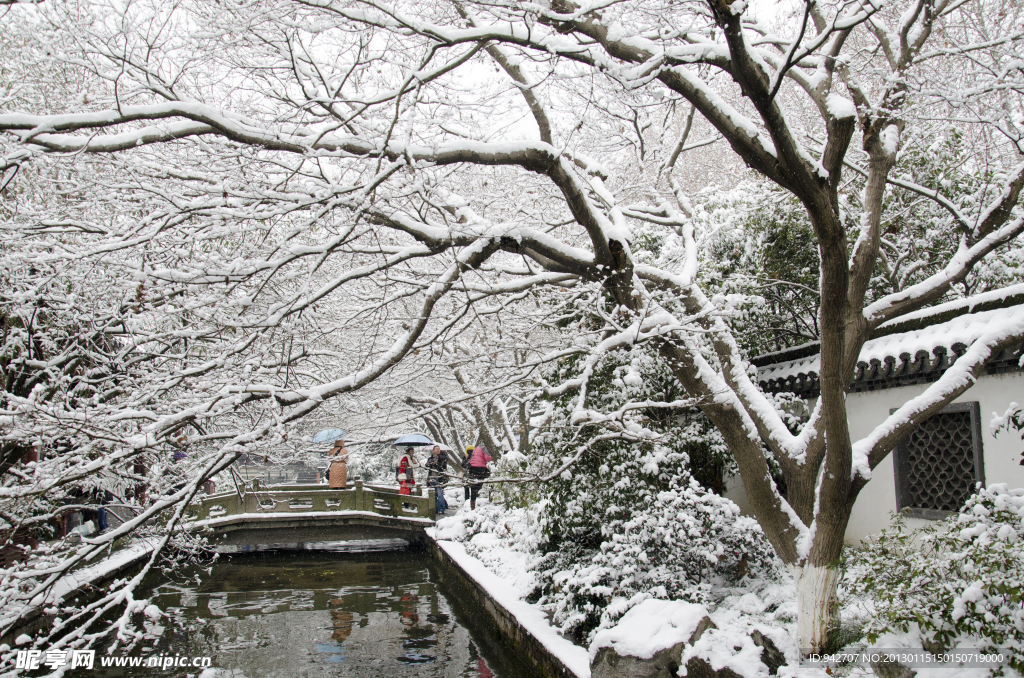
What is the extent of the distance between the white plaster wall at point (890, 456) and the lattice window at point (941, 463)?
0.10 metres

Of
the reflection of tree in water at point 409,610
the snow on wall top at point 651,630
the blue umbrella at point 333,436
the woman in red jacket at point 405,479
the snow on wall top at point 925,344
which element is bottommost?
the reflection of tree in water at point 409,610

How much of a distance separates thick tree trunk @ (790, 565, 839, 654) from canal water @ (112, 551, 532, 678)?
3.55m

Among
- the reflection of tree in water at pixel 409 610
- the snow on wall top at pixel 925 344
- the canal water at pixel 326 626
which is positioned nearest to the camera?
the snow on wall top at pixel 925 344

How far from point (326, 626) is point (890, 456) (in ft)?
28.3

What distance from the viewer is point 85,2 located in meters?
5.22

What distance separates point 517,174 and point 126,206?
5623 mm

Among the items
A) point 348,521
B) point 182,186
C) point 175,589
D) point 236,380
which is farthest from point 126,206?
point 348,521

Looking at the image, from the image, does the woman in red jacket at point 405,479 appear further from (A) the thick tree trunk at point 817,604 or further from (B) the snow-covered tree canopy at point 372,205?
(A) the thick tree trunk at point 817,604

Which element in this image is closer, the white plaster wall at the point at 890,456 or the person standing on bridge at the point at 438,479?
the white plaster wall at the point at 890,456

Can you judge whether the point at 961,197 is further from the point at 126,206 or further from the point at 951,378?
the point at 126,206

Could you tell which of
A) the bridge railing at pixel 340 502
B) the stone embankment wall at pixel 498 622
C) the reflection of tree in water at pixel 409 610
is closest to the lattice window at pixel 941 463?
the stone embankment wall at pixel 498 622

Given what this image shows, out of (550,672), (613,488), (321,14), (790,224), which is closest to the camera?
(321,14)

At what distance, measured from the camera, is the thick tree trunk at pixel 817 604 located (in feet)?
17.4

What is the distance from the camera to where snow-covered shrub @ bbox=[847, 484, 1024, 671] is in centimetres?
411
